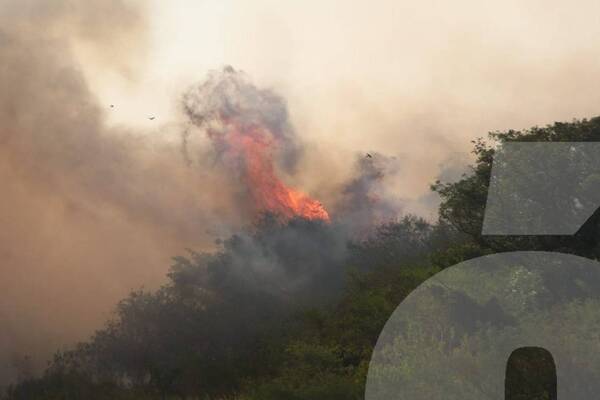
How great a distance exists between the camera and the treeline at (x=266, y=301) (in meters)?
37.4

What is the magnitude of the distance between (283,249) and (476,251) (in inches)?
2374

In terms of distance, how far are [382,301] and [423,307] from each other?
17.5 m

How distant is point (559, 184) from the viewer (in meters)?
31.9

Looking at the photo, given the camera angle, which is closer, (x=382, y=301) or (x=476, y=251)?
(x=476, y=251)

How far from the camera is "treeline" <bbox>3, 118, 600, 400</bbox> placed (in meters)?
37.4

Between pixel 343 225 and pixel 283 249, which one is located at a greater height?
pixel 343 225

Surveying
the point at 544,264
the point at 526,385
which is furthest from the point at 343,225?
the point at 526,385

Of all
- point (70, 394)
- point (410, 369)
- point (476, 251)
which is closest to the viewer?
point (410, 369)

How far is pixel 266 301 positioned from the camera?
7600 cm

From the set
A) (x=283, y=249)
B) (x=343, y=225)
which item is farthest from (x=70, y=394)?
(x=343, y=225)

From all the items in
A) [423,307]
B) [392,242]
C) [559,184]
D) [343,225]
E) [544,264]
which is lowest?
[423,307]

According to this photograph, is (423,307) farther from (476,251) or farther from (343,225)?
(343,225)

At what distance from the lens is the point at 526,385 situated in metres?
19.8

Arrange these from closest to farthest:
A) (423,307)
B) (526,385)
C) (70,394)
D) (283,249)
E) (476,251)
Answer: (526,385), (423,307), (476,251), (70,394), (283,249)
